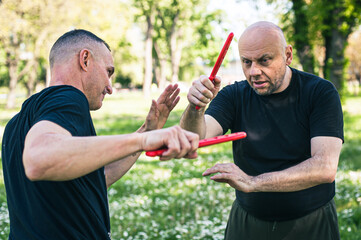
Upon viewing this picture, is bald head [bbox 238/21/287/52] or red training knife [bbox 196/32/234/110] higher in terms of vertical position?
bald head [bbox 238/21/287/52]

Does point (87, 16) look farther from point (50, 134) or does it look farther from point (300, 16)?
point (50, 134)

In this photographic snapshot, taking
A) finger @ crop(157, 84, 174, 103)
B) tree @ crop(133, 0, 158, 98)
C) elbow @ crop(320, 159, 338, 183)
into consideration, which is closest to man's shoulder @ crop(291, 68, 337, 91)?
elbow @ crop(320, 159, 338, 183)

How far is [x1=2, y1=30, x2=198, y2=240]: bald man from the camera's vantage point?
5.36ft

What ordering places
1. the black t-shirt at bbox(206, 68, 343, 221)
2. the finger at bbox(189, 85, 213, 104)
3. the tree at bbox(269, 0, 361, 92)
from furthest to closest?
1. the tree at bbox(269, 0, 361, 92)
2. the black t-shirt at bbox(206, 68, 343, 221)
3. the finger at bbox(189, 85, 213, 104)

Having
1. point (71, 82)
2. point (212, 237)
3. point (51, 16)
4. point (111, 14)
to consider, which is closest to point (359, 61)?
point (111, 14)

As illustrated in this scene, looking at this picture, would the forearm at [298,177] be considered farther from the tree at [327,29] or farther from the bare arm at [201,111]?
the tree at [327,29]

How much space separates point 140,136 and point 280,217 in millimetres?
1666

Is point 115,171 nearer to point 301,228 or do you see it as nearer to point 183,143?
point 183,143

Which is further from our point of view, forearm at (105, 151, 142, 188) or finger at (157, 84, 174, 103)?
forearm at (105, 151, 142, 188)

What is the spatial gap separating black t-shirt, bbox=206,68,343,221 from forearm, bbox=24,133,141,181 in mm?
1536

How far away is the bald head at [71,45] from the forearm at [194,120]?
→ 0.88 metres

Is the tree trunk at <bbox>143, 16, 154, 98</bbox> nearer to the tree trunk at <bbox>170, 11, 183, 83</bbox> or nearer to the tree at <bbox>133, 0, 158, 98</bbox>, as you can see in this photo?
the tree at <bbox>133, 0, 158, 98</bbox>

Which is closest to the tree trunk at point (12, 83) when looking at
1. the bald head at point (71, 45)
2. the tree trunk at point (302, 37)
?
the tree trunk at point (302, 37)

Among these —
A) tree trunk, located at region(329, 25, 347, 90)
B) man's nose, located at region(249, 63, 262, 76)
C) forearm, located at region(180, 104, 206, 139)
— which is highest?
tree trunk, located at region(329, 25, 347, 90)
